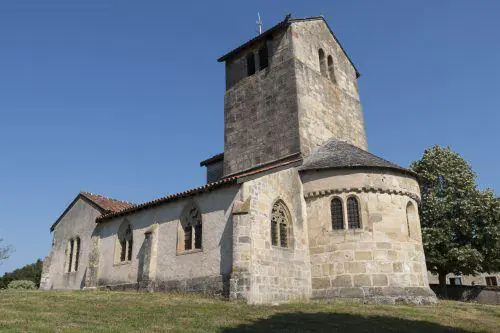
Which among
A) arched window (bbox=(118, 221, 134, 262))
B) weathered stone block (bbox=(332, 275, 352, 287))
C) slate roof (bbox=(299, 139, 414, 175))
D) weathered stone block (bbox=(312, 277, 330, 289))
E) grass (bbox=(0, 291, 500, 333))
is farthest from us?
arched window (bbox=(118, 221, 134, 262))

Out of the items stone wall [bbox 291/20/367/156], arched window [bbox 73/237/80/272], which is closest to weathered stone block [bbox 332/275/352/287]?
stone wall [bbox 291/20/367/156]

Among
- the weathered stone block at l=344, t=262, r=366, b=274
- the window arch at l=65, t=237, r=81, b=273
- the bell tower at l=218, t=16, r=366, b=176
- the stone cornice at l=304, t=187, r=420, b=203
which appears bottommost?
the weathered stone block at l=344, t=262, r=366, b=274

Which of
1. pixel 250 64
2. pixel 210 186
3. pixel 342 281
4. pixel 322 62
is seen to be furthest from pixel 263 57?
pixel 342 281

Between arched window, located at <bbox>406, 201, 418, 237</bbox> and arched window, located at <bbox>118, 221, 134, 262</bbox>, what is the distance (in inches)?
548

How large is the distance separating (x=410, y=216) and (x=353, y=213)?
3.10 meters

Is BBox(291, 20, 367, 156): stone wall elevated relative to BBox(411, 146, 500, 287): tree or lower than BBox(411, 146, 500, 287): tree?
elevated

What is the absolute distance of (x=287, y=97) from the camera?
25.0 metres

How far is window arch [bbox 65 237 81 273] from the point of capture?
90.0ft

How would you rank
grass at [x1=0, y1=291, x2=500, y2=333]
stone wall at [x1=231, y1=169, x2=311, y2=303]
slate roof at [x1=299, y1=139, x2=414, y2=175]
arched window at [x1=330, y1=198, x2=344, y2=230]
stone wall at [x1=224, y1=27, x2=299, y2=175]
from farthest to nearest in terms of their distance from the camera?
stone wall at [x1=224, y1=27, x2=299, y2=175] → slate roof at [x1=299, y1=139, x2=414, y2=175] → arched window at [x1=330, y1=198, x2=344, y2=230] → stone wall at [x1=231, y1=169, x2=311, y2=303] → grass at [x1=0, y1=291, x2=500, y2=333]

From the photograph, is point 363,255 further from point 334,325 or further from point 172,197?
point 172,197

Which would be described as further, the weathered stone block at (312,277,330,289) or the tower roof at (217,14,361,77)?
the tower roof at (217,14,361,77)

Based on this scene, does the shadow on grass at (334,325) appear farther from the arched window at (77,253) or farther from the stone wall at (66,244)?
the arched window at (77,253)

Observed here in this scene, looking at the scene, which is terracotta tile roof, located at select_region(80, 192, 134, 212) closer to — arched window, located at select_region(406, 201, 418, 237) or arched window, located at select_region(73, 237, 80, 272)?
arched window, located at select_region(73, 237, 80, 272)

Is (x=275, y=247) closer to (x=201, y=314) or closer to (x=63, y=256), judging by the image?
(x=201, y=314)
